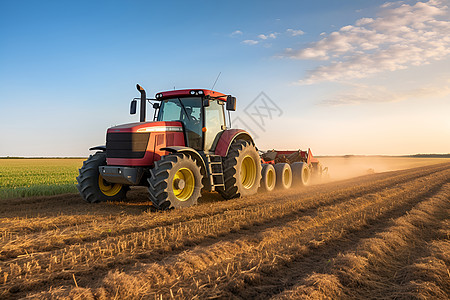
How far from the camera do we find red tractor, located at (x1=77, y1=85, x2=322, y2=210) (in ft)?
24.3

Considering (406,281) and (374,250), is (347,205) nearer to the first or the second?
(374,250)

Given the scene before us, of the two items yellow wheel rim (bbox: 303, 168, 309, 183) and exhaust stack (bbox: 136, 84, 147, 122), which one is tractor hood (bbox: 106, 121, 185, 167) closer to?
exhaust stack (bbox: 136, 84, 147, 122)

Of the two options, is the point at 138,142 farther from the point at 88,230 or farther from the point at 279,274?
the point at 279,274

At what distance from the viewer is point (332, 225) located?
6.34 m

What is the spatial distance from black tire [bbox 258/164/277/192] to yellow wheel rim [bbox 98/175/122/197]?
481 cm

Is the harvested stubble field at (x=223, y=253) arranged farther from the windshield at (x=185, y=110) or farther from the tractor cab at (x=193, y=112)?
the windshield at (x=185, y=110)

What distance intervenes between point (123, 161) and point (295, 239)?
4.51m

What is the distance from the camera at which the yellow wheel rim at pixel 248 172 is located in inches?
401

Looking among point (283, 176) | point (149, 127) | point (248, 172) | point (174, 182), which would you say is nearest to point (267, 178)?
point (283, 176)

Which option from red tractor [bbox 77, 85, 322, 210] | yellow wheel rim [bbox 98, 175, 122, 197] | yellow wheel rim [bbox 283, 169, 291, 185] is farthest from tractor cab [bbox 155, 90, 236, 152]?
yellow wheel rim [bbox 283, 169, 291, 185]

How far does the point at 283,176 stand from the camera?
1236 centimetres

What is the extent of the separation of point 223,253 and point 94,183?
205 inches

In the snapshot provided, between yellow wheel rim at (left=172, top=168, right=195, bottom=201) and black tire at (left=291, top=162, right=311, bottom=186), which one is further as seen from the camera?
black tire at (left=291, top=162, right=311, bottom=186)

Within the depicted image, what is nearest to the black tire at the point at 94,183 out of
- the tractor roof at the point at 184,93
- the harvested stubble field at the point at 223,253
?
the harvested stubble field at the point at 223,253
